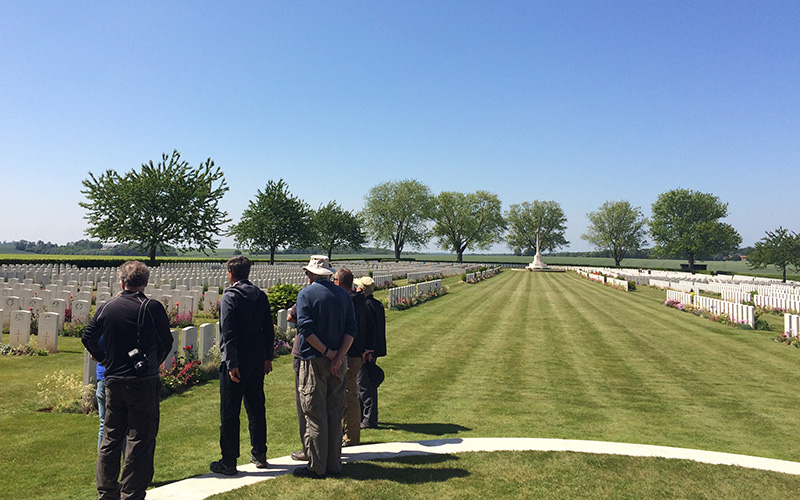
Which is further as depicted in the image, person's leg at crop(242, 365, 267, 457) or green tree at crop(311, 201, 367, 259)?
green tree at crop(311, 201, 367, 259)

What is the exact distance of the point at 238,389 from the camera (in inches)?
180

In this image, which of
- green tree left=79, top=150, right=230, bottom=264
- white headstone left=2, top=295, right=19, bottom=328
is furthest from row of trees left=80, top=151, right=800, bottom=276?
white headstone left=2, top=295, right=19, bottom=328

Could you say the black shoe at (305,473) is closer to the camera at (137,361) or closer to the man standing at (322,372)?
the man standing at (322,372)

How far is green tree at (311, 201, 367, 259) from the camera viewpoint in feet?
255

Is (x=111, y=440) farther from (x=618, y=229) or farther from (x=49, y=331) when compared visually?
(x=618, y=229)

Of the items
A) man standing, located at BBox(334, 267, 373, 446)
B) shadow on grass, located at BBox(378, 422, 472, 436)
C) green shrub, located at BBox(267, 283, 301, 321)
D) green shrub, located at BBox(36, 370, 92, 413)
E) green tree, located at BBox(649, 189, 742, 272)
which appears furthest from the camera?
green tree, located at BBox(649, 189, 742, 272)

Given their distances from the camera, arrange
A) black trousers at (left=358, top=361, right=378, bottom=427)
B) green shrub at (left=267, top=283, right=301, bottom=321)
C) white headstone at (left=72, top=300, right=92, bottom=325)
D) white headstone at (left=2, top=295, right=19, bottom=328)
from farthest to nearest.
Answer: white headstone at (left=2, top=295, right=19, bottom=328), green shrub at (left=267, top=283, right=301, bottom=321), white headstone at (left=72, top=300, right=92, bottom=325), black trousers at (left=358, top=361, right=378, bottom=427)

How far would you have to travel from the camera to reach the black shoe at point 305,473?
4.43 meters

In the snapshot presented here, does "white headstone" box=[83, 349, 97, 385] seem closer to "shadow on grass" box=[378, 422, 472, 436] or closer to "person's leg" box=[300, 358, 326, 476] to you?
"person's leg" box=[300, 358, 326, 476]

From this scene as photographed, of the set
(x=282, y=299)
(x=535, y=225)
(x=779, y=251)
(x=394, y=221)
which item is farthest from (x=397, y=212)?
(x=282, y=299)

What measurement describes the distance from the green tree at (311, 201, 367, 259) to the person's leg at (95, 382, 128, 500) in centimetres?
7281

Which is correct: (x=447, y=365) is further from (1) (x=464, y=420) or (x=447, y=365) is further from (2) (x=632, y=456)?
(2) (x=632, y=456)

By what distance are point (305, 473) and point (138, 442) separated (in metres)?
1.51

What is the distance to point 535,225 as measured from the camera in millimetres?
104438
